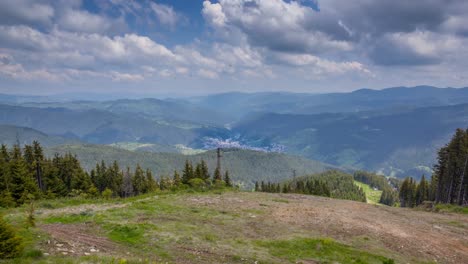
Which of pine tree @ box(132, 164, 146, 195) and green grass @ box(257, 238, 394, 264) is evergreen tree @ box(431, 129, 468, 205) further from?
pine tree @ box(132, 164, 146, 195)

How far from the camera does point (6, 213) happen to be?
2319 centimetres

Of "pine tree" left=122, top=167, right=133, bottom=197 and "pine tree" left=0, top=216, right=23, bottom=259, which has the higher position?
"pine tree" left=0, top=216, right=23, bottom=259

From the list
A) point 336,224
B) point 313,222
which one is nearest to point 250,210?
point 313,222

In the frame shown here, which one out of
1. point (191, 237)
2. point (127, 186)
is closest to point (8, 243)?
point (191, 237)

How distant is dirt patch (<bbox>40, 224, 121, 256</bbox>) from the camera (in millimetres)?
13695

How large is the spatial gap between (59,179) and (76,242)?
203 feet

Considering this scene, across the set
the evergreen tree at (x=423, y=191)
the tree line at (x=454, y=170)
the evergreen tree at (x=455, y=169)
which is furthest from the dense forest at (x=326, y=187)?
the evergreen tree at (x=455, y=169)

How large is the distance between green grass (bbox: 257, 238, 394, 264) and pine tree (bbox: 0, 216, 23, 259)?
40.5ft

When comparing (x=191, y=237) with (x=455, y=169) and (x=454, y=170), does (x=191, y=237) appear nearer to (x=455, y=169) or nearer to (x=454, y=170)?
(x=455, y=169)

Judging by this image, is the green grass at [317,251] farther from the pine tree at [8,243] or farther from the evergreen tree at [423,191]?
the evergreen tree at [423,191]

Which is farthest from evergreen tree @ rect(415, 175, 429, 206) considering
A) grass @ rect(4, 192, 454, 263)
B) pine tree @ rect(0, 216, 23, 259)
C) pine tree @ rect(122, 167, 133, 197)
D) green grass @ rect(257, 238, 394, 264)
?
pine tree @ rect(0, 216, 23, 259)

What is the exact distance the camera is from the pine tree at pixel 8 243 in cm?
1158

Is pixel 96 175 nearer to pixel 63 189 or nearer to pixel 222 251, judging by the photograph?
pixel 63 189

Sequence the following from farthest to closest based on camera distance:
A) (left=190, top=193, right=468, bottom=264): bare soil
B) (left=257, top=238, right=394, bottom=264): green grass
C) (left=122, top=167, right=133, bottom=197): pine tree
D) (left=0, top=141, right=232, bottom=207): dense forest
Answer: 1. (left=122, top=167, right=133, bottom=197): pine tree
2. (left=0, top=141, right=232, bottom=207): dense forest
3. (left=190, top=193, right=468, bottom=264): bare soil
4. (left=257, top=238, right=394, bottom=264): green grass
